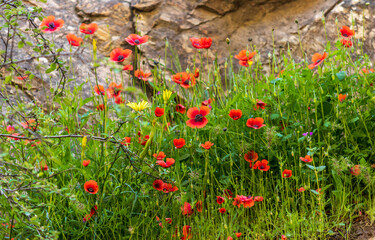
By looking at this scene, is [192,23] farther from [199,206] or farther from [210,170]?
[199,206]

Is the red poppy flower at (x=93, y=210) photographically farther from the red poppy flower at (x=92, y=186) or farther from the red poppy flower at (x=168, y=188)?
the red poppy flower at (x=168, y=188)

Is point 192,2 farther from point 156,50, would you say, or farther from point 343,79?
point 343,79

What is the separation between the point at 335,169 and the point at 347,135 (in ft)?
0.97

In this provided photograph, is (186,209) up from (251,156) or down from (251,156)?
down

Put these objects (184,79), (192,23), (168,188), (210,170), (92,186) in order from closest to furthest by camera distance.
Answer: (92,186)
(168,188)
(210,170)
(184,79)
(192,23)

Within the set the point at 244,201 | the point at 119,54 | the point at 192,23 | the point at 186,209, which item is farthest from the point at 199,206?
the point at 192,23

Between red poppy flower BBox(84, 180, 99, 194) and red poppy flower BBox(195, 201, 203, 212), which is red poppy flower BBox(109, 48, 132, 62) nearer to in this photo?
red poppy flower BBox(84, 180, 99, 194)

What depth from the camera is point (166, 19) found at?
367 cm

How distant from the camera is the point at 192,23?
3686 mm

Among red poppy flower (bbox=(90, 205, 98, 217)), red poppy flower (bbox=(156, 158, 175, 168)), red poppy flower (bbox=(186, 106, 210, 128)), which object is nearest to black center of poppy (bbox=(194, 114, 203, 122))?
red poppy flower (bbox=(186, 106, 210, 128))

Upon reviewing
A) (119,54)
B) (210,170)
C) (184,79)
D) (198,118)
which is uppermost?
(119,54)

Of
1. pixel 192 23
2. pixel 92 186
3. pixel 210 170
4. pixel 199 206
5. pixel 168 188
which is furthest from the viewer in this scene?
pixel 192 23

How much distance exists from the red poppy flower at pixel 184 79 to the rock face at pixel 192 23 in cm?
152

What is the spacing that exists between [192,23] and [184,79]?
1802 millimetres
